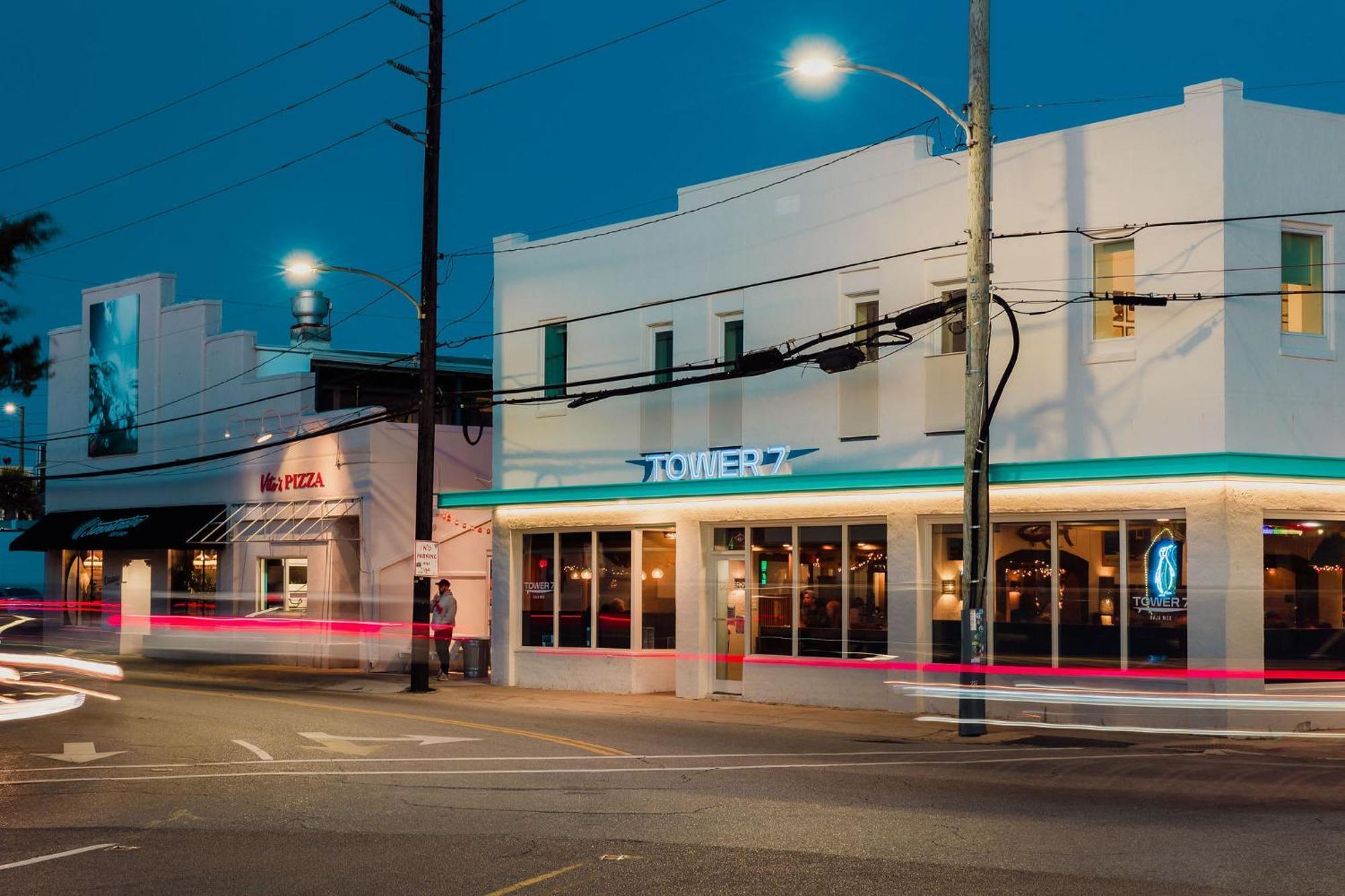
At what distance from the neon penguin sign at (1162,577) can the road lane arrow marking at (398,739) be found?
8.71 metres

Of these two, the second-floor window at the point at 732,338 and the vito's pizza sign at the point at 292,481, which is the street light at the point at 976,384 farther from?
the vito's pizza sign at the point at 292,481

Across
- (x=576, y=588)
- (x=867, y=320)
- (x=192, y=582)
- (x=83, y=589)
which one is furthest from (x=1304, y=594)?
(x=83, y=589)

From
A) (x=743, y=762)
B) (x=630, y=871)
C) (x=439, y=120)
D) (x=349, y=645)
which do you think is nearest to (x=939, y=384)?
(x=743, y=762)

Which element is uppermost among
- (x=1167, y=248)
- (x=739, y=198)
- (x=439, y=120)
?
(x=439, y=120)

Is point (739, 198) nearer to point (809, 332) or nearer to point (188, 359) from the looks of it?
point (809, 332)

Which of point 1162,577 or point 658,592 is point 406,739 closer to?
point 658,592

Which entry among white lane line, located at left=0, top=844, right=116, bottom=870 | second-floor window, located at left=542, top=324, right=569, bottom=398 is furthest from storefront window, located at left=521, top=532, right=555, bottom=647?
white lane line, located at left=0, top=844, right=116, bottom=870

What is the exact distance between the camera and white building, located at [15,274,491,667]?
33500 mm

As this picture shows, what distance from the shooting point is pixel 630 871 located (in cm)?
988

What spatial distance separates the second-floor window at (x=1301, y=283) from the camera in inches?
771

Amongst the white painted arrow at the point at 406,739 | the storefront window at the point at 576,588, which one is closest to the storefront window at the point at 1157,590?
the white painted arrow at the point at 406,739

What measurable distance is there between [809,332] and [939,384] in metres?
2.76

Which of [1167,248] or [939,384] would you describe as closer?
[1167,248]

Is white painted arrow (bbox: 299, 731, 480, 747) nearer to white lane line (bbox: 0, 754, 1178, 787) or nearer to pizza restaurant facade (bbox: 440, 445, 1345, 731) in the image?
white lane line (bbox: 0, 754, 1178, 787)
